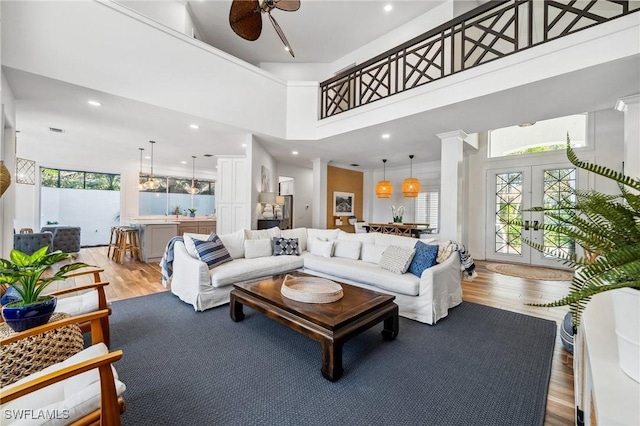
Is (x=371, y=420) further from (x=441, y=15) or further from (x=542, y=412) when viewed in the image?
(x=441, y=15)

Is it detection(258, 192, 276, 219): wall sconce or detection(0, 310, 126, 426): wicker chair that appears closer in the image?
detection(0, 310, 126, 426): wicker chair

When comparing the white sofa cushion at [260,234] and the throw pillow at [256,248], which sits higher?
the white sofa cushion at [260,234]

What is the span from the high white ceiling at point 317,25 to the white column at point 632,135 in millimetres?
3591

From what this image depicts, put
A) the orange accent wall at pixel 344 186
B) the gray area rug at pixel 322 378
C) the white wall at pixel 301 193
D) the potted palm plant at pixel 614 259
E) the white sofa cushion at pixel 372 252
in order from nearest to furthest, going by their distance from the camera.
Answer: the potted palm plant at pixel 614 259 < the gray area rug at pixel 322 378 < the white sofa cushion at pixel 372 252 < the orange accent wall at pixel 344 186 < the white wall at pixel 301 193

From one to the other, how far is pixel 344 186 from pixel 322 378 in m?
6.78

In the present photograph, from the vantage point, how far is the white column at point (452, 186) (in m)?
4.56

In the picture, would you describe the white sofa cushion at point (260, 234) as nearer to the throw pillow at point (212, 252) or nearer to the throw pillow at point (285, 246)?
the throw pillow at point (285, 246)

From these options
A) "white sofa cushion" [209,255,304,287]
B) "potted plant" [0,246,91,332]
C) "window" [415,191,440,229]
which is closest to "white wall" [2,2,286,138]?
"white sofa cushion" [209,255,304,287]

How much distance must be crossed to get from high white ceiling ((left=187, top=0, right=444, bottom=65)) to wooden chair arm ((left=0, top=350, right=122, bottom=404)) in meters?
6.17

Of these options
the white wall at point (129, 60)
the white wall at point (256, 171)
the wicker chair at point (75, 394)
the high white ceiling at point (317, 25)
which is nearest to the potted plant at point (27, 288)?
the wicker chair at point (75, 394)

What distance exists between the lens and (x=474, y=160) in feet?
22.4

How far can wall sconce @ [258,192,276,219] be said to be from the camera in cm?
572

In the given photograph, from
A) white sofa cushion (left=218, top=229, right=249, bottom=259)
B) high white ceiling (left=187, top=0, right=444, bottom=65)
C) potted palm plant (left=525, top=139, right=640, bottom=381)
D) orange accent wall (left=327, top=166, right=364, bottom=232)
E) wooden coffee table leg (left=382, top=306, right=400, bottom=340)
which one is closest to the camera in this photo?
potted palm plant (left=525, top=139, right=640, bottom=381)

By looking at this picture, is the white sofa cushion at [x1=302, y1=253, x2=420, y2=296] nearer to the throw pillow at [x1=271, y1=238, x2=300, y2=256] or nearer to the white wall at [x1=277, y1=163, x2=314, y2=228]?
the throw pillow at [x1=271, y1=238, x2=300, y2=256]
